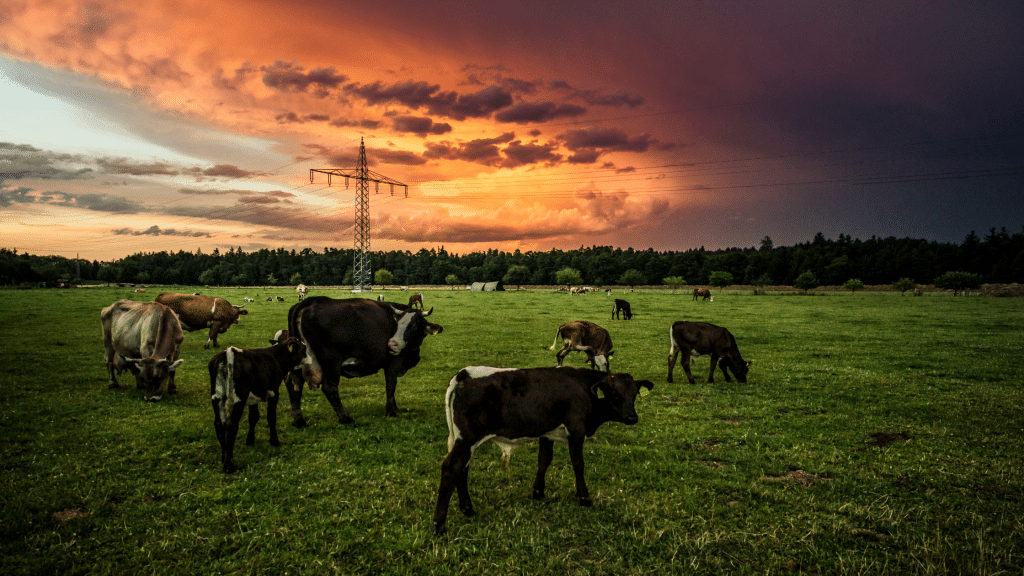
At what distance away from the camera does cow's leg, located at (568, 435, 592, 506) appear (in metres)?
6.25

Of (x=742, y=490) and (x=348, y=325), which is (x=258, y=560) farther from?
(x=742, y=490)

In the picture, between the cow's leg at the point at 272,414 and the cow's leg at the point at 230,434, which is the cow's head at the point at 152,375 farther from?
the cow's leg at the point at 230,434

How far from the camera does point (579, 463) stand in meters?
6.31

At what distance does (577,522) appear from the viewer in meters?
6.02

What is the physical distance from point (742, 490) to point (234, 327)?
2988 centimetres

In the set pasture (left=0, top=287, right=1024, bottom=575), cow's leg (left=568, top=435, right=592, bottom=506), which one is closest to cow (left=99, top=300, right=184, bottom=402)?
pasture (left=0, top=287, right=1024, bottom=575)

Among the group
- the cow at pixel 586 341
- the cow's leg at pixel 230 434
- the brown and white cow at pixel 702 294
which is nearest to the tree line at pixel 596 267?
the brown and white cow at pixel 702 294

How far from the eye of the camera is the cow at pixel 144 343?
11.9 metres

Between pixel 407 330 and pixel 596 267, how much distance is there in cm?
15667

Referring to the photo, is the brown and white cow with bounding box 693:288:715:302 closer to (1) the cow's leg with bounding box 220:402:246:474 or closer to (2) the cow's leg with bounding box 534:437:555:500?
(2) the cow's leg with bounding box 534:437:555:500

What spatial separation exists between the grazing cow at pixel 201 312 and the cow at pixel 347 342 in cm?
1364

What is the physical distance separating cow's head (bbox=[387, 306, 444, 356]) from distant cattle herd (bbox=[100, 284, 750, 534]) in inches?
1.1

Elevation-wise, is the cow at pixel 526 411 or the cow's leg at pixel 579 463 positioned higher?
the cow at pixel 526 411

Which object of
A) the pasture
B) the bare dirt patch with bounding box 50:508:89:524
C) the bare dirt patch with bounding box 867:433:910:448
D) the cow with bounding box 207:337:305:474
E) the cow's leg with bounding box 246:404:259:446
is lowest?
the bare dirt patch with bounding box 867:433:910:448
